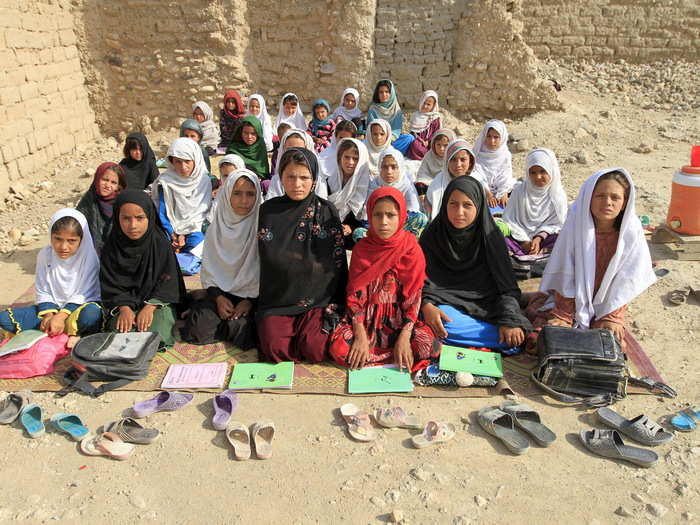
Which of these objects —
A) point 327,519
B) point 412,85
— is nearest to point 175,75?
point 412,85

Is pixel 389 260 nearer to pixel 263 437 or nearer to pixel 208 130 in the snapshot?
pixel 263 437

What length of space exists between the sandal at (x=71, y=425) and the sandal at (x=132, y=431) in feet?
0.37

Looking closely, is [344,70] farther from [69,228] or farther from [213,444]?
[213,444]

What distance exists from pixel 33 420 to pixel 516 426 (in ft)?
7.99

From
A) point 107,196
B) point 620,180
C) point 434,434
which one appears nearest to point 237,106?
point 107,196

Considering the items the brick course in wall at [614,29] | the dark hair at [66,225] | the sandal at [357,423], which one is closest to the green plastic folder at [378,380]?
the sandal at [357,423]

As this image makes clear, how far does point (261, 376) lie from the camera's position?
291 centimetres

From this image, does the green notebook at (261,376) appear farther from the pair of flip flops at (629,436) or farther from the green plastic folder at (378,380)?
the pair of flip flops at (629,436)

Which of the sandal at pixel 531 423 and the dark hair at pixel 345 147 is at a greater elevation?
the dark hair at pixel 345 147

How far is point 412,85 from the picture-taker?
8820 mm

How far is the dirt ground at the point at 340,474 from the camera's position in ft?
6.84

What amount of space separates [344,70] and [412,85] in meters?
1.21

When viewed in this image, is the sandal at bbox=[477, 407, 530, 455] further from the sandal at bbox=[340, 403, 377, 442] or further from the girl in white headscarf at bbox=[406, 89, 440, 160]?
the girl in white headscarf at bbox=[406, 89, 440, 160]

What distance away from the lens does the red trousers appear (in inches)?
118
